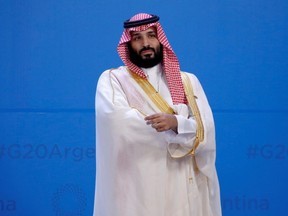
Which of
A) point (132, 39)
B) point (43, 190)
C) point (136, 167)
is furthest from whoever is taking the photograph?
point (43, 190)

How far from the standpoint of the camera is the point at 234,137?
140 inches

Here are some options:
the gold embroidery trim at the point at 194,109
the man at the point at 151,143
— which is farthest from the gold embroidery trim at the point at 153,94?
the gold embroidery trim at the point at 194,109

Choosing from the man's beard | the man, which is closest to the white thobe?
the man

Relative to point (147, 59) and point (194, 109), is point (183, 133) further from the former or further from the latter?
point (147, 59)

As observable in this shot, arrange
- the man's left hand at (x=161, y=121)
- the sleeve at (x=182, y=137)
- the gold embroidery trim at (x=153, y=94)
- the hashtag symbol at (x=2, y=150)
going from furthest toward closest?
the hashtag symbol at (x=2, y=150), the gold embroidery trim at (x=153, y=94), the sleeve at (x=182, y=137), the man's left hand at (x=161, y=121)

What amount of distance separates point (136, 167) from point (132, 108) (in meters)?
0.27

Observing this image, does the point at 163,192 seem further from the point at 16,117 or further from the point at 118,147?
the point at 16,117

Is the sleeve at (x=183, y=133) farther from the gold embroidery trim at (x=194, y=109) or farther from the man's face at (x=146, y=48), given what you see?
the man's face at (x=146, y=48)

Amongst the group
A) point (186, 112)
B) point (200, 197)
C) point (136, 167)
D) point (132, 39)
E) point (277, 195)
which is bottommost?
point (277, 195)

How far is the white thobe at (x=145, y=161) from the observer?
2.21m

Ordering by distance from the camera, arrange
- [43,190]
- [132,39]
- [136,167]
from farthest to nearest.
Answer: [43,190] → [132,39] → [136,167]

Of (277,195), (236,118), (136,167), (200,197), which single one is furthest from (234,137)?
(136,167)

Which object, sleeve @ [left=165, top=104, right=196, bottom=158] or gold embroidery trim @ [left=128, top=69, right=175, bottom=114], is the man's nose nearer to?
gold embroidery trim @ [left=128, top=69, right=175, bottom=114]

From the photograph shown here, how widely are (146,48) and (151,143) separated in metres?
0.50
